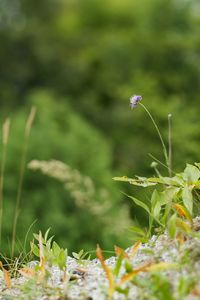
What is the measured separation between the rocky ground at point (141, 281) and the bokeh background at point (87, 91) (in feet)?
33.6

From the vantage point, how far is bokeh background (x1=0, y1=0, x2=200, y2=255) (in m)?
14.2

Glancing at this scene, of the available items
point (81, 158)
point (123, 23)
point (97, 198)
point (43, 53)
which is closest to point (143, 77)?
point (43, 53)

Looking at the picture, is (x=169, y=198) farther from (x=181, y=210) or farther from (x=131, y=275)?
(x=131, y=275)

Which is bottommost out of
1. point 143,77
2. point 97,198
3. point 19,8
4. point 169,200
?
point 169,200

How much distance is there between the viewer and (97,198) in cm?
1295

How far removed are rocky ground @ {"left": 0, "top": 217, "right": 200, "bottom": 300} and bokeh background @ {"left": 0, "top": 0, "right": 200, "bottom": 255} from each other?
1026 cm

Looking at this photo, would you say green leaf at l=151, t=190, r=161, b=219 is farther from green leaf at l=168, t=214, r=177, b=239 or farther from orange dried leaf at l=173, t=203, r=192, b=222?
green leaf at l=168, t=214, r=177, b=239

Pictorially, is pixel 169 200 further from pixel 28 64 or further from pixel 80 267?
pixel 28 64

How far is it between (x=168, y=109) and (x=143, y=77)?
22.0 feet

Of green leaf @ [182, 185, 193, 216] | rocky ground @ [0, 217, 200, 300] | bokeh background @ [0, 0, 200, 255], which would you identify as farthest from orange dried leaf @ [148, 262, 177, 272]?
bokeh background @ [0, 0, 200, 255]

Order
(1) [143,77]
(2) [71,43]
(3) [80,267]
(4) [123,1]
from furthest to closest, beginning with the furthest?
1. (4) [123,1]
2. (2) [71,43]
3. (1) [143,77]
4. (3) [80,267]

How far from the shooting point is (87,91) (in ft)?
76.9

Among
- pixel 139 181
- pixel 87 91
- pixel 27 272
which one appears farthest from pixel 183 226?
pixel 87 91

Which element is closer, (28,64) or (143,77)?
(143,77)
